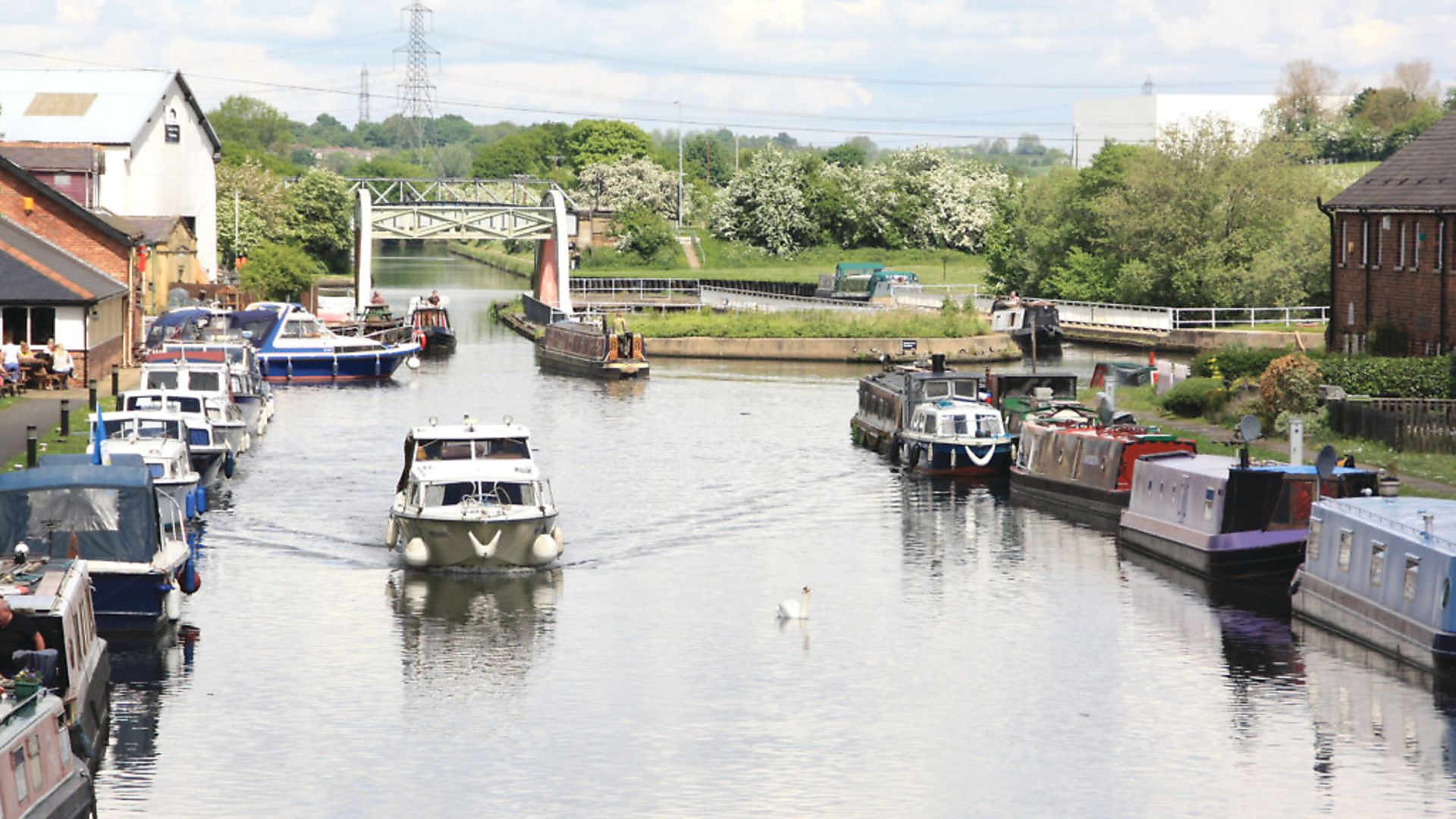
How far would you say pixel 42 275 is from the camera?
67812 millimetres

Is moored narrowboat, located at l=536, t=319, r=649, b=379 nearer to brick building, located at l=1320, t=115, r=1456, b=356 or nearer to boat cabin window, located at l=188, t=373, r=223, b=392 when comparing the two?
boat cabin window, located at l=188, t=373, r=223, b=392

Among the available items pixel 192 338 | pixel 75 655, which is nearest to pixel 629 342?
pixel 192 338

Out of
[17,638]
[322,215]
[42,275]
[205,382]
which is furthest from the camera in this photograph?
[322,215]

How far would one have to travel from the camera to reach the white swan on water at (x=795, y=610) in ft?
131

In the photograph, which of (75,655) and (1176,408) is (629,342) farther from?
(75,655)

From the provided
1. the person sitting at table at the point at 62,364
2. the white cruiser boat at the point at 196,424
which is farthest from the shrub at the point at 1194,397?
the person sitting at table at the point at 62,364

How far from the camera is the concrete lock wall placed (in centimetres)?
10275

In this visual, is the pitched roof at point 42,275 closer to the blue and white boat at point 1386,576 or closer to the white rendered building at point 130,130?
the white rendered building at point 130,130

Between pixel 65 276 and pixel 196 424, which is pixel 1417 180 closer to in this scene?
pixel 196 424

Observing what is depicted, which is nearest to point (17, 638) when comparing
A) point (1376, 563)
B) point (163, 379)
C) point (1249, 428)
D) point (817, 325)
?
point (1376, 563)

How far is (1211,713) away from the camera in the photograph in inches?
1319

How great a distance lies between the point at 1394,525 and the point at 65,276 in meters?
48.6

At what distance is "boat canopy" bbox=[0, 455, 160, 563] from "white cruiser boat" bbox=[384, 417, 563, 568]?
7945 mm

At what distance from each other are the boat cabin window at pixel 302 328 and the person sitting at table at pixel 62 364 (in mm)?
27244
